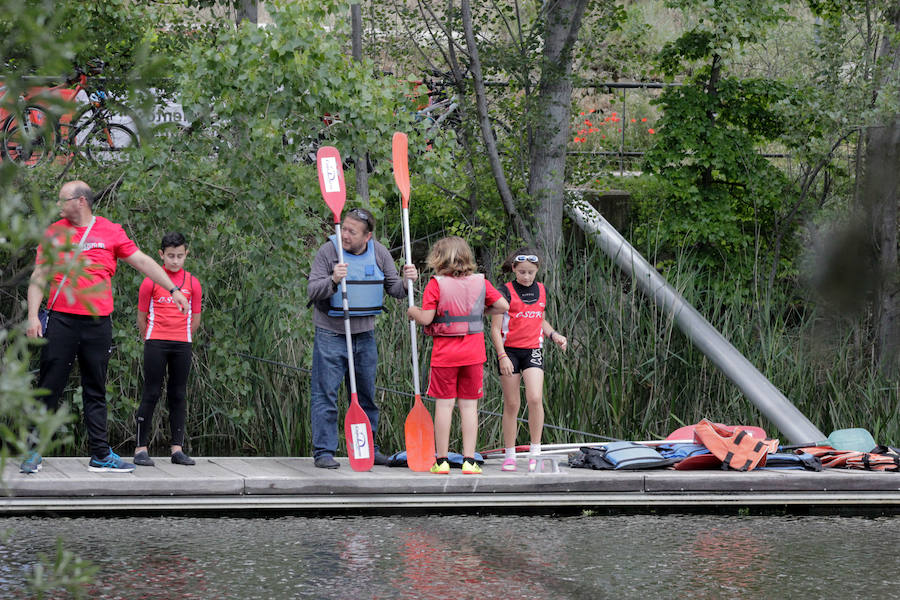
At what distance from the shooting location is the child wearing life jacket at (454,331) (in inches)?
283

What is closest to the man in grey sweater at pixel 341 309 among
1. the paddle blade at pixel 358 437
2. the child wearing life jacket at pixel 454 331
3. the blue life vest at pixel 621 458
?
the paddle blade at pixel 358 437

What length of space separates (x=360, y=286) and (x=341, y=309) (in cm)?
19

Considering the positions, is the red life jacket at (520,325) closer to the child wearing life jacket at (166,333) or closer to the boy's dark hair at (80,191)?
the child wearing life jacket at (166,333)

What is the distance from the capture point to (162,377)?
7.33m

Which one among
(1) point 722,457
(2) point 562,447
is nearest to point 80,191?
(2) point 562,447

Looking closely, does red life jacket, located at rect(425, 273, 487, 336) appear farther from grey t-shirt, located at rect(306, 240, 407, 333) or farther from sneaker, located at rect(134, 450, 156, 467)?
sneaker, located at rect(134, 450, 156, 467)

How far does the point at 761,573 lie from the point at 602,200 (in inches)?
322

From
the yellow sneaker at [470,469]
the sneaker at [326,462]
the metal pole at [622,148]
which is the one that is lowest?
the yellow sneaker at [470,469]

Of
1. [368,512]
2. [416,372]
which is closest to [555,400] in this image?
[416,372]

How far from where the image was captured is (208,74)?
25.1 feet

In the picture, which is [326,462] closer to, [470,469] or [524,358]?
[470,469]

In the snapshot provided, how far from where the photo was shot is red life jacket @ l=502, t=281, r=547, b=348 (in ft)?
25.4

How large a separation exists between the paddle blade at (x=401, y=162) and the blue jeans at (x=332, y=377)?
103 cm

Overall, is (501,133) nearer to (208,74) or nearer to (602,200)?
(602,200)
